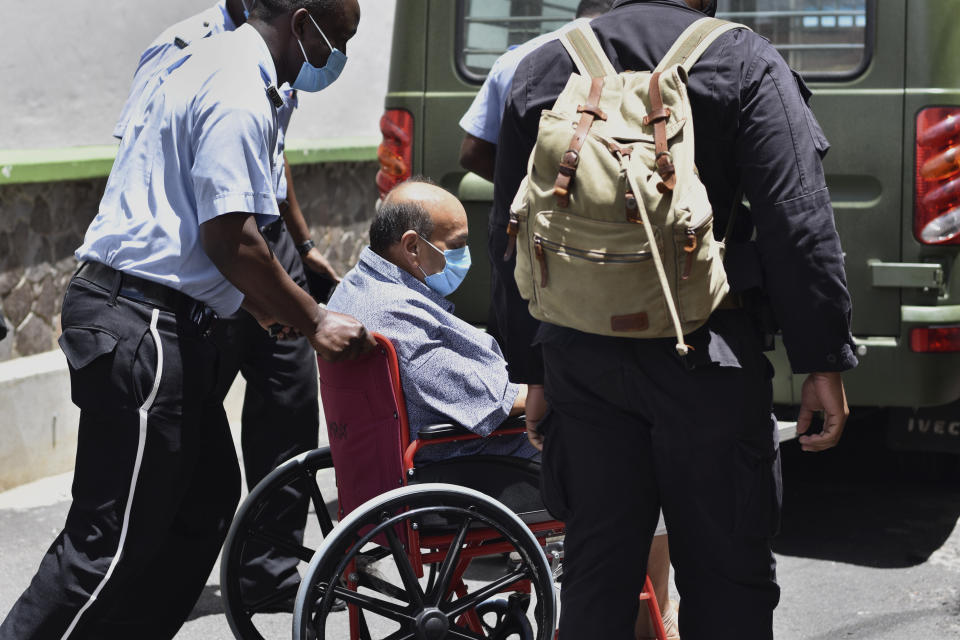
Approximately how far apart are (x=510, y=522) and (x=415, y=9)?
2.72 meters

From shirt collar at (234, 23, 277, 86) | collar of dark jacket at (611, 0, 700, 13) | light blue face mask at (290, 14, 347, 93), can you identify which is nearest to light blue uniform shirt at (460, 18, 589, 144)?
light blue face mask at (290, 14, 347, 93)

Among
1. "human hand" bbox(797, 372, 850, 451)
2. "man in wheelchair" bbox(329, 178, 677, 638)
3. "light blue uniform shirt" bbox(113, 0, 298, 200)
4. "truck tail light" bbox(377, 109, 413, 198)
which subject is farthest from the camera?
"truck tail light" bbox(377, 109, 413, 198)

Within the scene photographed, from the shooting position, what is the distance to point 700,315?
2.43 m

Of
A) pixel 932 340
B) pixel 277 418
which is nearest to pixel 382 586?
pixel 277 418

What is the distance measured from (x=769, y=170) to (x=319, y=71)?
50.2 inches

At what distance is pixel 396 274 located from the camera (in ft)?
11.2

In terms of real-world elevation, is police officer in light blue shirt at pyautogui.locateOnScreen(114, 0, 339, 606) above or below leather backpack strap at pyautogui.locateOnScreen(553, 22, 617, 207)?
below

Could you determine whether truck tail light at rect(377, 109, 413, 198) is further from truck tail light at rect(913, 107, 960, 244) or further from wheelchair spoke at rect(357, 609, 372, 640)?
wheelchair spoke at rect(357, 609, 372, 640)

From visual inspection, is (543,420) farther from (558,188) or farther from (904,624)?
(904,624)

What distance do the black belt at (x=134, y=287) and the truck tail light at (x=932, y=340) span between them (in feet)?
8.33

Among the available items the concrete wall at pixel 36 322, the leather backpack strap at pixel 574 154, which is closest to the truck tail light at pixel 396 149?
the concrete wall at pixel 36 322

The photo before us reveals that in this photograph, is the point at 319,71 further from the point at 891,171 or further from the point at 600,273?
the point at 891,171

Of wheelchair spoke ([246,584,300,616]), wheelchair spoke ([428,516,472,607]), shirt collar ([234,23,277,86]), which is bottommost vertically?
wheelchair spoke ([246,584,300,616])

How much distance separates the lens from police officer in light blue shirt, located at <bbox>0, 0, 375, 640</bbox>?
2916mm
